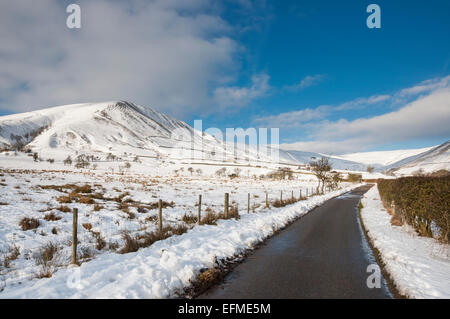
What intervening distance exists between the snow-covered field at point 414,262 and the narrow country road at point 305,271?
0.43 m

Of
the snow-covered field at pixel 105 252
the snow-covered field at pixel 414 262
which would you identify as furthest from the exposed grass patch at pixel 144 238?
the snow-covered field at pixel 414 262

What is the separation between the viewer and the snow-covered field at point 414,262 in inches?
195

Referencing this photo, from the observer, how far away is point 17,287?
5.27 meters

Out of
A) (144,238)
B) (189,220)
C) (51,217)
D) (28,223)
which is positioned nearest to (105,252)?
(144,238)

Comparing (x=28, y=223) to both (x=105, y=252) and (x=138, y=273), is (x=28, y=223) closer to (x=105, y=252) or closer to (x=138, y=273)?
(x=105, y=252)

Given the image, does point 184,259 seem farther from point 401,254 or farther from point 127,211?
point 127,211

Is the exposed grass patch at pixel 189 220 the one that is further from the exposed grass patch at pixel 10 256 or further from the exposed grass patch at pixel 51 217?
the exposed grass patch at pixel 10 256

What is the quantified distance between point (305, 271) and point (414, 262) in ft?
9.61

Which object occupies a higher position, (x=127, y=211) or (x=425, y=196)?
(x=425, y=196)

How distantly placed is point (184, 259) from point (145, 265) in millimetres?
946

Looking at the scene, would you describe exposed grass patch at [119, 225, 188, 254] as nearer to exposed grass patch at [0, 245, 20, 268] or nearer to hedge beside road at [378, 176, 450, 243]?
exposed grass patch at [0, 245, 20, 268]

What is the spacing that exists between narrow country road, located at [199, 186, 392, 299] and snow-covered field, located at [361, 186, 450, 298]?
0.43 m

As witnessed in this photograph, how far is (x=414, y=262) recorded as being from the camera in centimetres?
642
